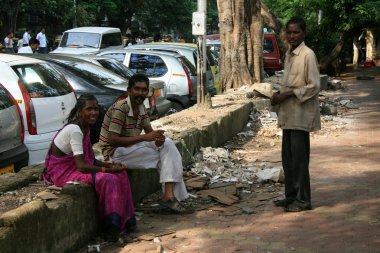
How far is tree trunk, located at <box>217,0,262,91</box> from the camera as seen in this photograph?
14008 mm

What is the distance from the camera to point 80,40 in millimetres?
20297

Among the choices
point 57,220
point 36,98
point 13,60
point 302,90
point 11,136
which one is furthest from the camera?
point 13,60

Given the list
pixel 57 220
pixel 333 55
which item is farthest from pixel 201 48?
pixel 333 55

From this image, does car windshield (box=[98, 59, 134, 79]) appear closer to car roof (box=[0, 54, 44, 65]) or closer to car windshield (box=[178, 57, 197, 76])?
car windshield (box=[178, 57, 197, 76])

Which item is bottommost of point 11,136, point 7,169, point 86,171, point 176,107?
point 176,107

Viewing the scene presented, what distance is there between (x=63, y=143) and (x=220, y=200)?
6.44ft

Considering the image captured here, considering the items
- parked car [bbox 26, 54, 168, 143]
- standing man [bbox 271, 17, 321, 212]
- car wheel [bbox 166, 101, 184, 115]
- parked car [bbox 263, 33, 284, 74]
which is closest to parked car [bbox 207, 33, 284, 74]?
parked car [bbox 263, 33, 284, 74]

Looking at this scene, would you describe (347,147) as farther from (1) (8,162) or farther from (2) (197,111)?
(1) (8,162)

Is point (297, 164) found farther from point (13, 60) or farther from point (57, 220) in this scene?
point (13, 60)

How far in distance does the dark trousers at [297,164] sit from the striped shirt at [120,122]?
1.46 m

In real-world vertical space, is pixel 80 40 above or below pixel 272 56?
above

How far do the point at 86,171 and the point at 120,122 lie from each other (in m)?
0.89

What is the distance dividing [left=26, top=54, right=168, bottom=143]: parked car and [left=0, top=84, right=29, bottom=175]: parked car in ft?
6.92

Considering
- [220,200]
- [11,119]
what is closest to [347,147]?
[220,200]
